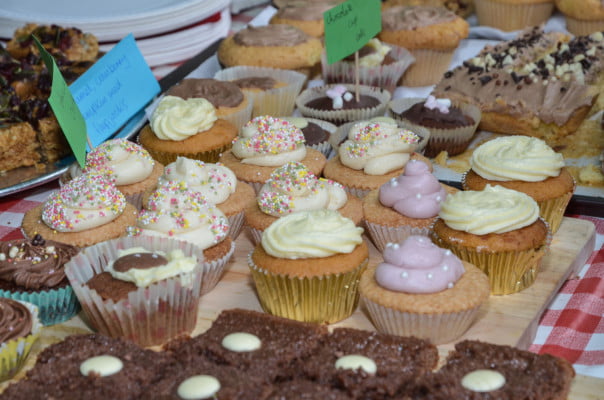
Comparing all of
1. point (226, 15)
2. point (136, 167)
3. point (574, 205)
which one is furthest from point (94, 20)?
point (574, 205)

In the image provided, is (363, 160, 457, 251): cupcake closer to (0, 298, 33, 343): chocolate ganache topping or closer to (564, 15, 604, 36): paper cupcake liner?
(0, 298, 33, 343): chocolate ganache topping

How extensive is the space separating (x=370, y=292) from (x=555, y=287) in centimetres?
89

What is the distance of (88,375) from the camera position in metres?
2.70

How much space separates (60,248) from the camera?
10.8 ft

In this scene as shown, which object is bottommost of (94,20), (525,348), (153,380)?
(525,348)

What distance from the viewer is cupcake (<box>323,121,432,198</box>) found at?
4039mm

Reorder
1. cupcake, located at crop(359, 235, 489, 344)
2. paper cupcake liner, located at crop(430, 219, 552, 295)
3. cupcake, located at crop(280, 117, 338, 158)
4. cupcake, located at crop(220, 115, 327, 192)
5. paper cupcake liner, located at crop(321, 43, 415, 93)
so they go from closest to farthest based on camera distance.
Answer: cupcake, located at crop(359, 235, 489, 344)
paper cupcake liner, located at crop(430, 219, 552, 295)
cupcake, located at crop(220, 115, 327, 192)
cupcake, located at crop(280, 117, 338, 158)
paper cupcake liner, located at crop(321, 43, 415, 93)

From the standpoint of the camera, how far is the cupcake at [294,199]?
3.58 m

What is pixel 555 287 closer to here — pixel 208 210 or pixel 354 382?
pixel 354 382

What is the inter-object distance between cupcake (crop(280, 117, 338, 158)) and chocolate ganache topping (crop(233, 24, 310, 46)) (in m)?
1.13

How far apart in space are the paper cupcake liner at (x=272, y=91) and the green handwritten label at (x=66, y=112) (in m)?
1.53

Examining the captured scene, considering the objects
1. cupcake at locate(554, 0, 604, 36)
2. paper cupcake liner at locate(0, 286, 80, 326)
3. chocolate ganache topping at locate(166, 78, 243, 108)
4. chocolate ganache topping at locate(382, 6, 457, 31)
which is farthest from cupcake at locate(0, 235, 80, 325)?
cupcake at locate(554, 0, 604, 36)

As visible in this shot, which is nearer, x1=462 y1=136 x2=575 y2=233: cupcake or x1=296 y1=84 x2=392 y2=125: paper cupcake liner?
x1=462 y1=136 x2=575 y2=233: cupcake

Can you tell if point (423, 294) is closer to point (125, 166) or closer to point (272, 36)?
point (125, 166)
